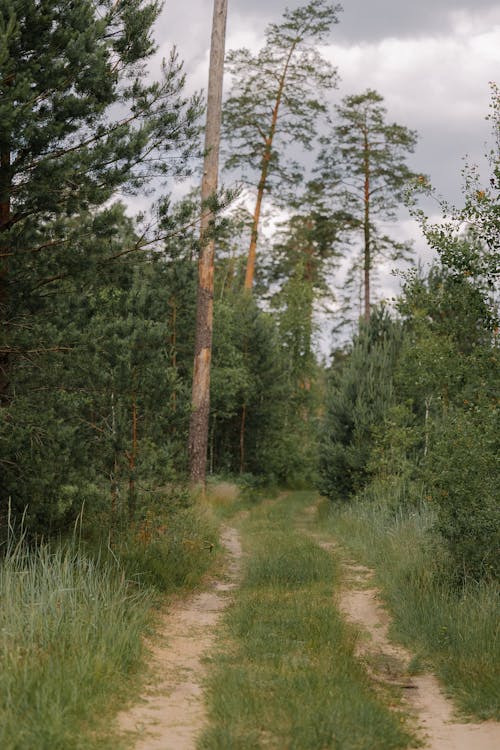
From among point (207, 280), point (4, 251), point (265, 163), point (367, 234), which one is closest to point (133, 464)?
point (4, 251)

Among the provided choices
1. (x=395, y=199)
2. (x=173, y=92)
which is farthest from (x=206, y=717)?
(x=395, y=199)

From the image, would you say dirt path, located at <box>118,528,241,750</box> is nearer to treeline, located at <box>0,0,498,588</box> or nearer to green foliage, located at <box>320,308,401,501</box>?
treeline, located at <box>0,0,498,588</box>

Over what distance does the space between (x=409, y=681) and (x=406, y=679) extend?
60mm

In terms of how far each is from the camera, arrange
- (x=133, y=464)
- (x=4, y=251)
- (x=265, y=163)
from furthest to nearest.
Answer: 1. (x=265, y=163)
2. (x=133, y=464)
3. (x=4, y=251)

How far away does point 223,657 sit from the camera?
6246 mm

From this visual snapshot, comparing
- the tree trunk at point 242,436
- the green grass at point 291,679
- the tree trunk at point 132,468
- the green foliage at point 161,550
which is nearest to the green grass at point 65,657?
the green foliage at point 161,550

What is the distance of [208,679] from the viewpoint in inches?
222

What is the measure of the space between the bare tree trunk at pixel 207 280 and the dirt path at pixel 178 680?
20.6ft

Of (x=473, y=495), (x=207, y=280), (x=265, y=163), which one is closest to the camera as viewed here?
(x=473, y=495)

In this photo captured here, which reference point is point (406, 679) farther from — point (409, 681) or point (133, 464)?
point (133, 464)

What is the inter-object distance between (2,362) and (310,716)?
5.02 metres

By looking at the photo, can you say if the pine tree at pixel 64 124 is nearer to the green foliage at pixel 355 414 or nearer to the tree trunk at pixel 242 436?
the green foliage at pixel 355 414

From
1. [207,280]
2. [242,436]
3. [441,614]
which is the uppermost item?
[207,280]

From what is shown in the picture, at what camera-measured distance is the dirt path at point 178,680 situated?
4.58m
